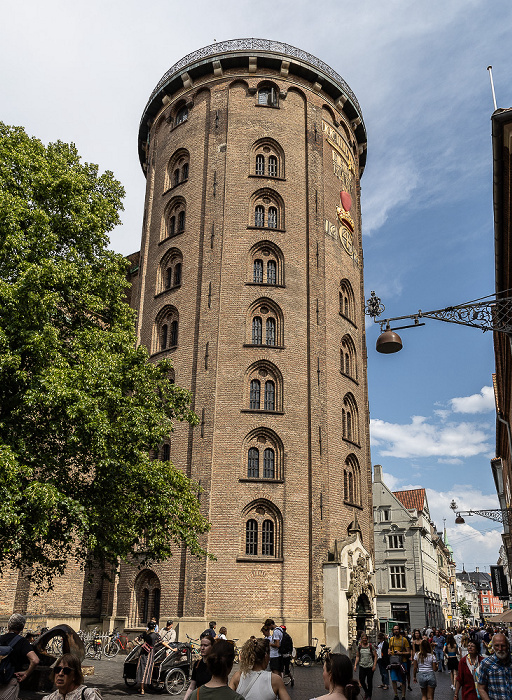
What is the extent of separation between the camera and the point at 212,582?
2422cm

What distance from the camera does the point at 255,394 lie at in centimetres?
2761

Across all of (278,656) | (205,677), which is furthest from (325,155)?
(205,677)

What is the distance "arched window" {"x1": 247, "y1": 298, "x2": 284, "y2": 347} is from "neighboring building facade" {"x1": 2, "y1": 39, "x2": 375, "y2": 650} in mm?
68

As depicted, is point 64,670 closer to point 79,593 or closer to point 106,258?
point 106,258

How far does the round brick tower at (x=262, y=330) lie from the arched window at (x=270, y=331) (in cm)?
10

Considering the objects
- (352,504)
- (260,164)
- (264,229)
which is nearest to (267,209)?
(264,229)

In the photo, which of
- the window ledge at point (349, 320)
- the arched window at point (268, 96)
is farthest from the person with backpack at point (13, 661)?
the arched window at point (268, 96)

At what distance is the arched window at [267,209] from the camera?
30.8m

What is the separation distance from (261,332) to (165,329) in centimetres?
517

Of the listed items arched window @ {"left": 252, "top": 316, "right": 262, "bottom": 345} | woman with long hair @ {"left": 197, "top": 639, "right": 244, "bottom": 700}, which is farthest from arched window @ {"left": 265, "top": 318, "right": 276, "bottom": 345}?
woman with long hair @ {"left": 197, "top": 639, "right": 244, "bottom": 700}

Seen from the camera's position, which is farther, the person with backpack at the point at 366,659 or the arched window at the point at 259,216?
the arched window at the point at 259,216

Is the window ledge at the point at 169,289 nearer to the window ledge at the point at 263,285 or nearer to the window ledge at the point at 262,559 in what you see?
the window ledge at the point at 263,285

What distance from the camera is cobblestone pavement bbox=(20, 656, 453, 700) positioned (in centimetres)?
1355

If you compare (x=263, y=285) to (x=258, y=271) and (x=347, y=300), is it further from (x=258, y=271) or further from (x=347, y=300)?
(x=347, y=300)
